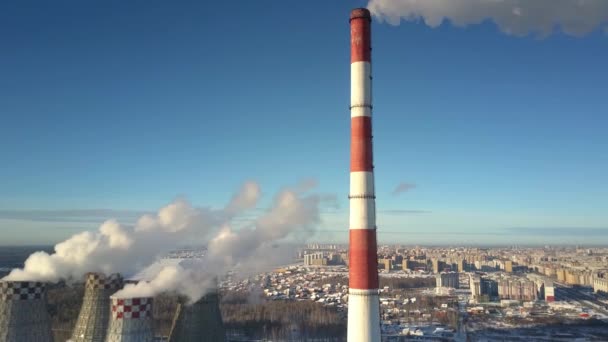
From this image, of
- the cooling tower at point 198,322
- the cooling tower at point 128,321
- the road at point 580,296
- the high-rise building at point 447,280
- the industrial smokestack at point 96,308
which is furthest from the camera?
the high-rise building at point 447,280

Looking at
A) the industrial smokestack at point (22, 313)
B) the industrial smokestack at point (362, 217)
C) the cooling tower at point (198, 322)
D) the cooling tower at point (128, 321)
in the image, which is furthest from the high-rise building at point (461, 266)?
the industrial smokestack at point (22, 313)

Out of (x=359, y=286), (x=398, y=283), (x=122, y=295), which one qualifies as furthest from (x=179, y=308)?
(x=398, y=283)

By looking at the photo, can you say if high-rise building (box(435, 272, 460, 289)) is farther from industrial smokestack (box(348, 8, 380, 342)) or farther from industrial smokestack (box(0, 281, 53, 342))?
industrial smokestack (box(0, 281, 53, 342))

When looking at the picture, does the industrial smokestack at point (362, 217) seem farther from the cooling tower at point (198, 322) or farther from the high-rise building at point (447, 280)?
the high-rise building at point (447, 280)

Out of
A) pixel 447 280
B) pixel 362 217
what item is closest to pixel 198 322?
pixel 362 217

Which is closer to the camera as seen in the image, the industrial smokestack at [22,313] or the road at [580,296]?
the industrial smokestack at [22,313]

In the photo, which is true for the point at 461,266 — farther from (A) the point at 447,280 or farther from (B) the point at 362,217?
(B) the point at 362,217

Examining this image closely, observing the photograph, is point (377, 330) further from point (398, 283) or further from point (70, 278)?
point (398, 283)
